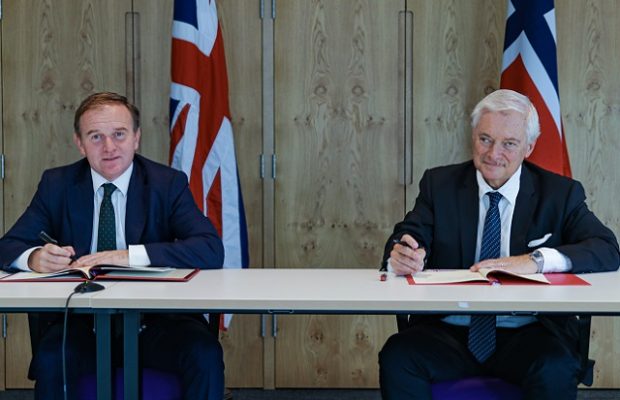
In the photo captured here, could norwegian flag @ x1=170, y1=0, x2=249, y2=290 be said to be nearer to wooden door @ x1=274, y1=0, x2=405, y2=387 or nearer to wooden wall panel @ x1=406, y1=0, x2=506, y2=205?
wooden door @ x1=274, y1=0, x2=405, y2=387

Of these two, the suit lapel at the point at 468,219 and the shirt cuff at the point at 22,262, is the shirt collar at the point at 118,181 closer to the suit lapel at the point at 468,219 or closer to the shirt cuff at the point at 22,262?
the shirt cuff at the point at 22,262

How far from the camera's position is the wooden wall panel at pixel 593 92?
406 cm

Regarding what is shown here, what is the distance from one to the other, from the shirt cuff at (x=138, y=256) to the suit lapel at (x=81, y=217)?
0.28m

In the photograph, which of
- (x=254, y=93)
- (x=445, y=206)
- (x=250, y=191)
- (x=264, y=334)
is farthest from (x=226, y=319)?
(x=445, y=206)

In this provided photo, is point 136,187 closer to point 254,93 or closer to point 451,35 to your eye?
point 254,93

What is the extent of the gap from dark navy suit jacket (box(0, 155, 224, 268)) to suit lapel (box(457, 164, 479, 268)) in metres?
0.86

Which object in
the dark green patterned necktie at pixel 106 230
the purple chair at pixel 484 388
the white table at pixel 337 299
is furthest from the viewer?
the dark green patterned necktie at pixel 106 230

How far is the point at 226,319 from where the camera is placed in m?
3.92

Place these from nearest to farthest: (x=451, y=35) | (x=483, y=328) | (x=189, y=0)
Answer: (x=483, y=328), (x=189, y=0), (x=451, y=35)

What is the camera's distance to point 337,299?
2.14 meters

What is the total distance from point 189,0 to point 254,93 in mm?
581

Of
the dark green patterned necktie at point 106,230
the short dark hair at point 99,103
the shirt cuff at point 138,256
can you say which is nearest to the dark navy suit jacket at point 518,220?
the shirt cuff at point 138,256

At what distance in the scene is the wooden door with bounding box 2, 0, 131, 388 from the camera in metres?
4.11

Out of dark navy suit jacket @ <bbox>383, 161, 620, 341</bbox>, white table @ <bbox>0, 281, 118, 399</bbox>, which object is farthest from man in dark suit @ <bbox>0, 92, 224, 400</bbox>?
dark navy suit jacket @ <bbox>383, 161, 620, 341</bbox>
